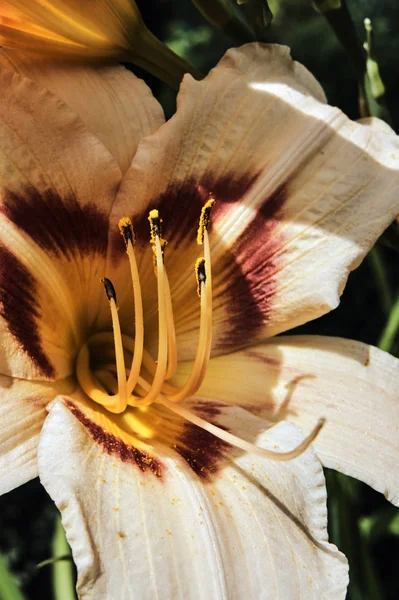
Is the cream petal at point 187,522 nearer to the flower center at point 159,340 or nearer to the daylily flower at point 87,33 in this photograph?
the flower center at point 159,340

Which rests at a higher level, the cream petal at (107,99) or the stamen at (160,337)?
the cream petal at (107,99)

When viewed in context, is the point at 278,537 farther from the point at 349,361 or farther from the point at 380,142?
the point at 380,142

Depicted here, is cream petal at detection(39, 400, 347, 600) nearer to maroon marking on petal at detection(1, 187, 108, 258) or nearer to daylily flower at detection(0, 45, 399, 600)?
daylily flower at detection(0, 45, 399, 600)

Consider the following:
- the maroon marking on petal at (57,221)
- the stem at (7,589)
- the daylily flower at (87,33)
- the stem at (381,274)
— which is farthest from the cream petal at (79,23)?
the stem at (7,589)

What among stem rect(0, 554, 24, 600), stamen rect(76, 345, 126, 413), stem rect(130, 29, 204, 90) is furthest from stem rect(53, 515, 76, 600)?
stem rect(130, 29, 204, 90)

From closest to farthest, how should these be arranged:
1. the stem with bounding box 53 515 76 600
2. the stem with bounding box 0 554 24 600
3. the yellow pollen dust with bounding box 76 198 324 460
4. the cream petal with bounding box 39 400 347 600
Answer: the cream petal with bounding box 39 400 347 600 → the yellow pollen dust with bounding box 76 198 324 460 → the stem with bounding box 0 554 24 600 → the stem with bounding box 53 515 76 600

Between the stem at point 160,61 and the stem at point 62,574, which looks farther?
the stem at point 62,574

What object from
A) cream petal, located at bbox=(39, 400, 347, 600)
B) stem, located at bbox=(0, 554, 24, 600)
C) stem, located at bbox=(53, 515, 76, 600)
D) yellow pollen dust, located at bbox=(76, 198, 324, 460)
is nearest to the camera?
cream petal, located at bbox=(39, 400, 347, 600)

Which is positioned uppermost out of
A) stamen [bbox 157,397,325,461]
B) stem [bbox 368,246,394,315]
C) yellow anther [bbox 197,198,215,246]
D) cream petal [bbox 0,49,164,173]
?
cream petal [bbox 0,49,164,173]

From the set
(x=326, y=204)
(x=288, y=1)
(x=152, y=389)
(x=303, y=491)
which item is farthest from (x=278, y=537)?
(x=288, y=1)
